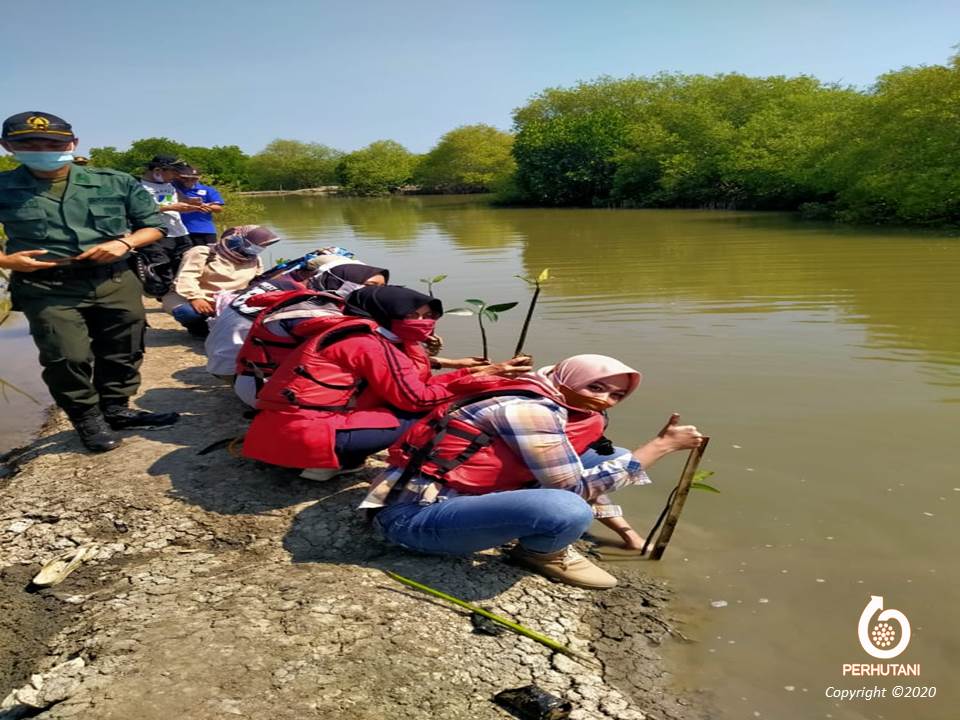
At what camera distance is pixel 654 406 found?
16.8 ft

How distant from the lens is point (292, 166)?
79312mm

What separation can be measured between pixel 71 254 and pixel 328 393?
1.56 meters

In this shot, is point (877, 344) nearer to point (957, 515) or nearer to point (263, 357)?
point (957, 515)

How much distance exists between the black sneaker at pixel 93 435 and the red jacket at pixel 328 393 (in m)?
1.17

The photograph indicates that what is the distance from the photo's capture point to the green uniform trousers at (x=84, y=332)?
3361 millimetres

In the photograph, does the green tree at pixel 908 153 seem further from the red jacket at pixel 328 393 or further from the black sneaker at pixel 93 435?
the black sneaker at pixel 93 435

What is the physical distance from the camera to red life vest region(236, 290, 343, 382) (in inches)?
135

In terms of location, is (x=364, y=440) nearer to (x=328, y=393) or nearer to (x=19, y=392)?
(x=328, y=393)

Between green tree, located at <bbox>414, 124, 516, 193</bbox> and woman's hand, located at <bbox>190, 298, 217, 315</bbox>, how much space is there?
46.4m

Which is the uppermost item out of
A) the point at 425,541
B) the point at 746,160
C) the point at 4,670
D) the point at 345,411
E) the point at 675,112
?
the point at 675,112

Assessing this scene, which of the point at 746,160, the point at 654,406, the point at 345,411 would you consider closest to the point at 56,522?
the point at 345,411

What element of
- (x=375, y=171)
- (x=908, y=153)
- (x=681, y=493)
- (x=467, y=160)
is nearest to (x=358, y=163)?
(x=375, y=171)

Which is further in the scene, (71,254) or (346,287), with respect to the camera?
(346,287)

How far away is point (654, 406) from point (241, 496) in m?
3.02
